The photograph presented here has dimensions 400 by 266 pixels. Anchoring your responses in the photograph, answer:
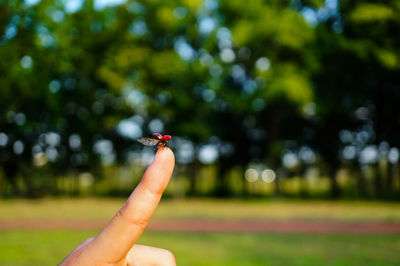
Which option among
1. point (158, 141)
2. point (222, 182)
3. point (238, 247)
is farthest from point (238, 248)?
point (222, 182)

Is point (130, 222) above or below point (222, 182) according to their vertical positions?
above

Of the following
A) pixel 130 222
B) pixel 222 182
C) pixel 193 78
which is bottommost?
pixel 222 182

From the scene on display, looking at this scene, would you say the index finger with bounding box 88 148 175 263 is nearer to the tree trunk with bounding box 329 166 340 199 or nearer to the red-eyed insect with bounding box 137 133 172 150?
the red-eyed insect with bounding box 137 133 172 150

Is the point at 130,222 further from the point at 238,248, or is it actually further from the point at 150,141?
the point at 238,248

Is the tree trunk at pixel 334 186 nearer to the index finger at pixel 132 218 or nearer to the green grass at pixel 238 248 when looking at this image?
the green grass at pixel 238 248

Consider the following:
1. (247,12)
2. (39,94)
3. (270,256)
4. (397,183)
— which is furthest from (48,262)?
(397,183)

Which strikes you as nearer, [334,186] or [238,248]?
[238,248]
